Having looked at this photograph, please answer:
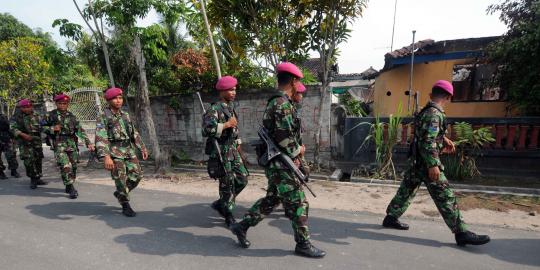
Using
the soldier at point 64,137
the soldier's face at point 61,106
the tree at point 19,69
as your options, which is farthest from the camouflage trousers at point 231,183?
the tree at point 19,69

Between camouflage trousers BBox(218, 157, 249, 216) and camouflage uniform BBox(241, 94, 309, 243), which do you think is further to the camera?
camouflage trousers BBox(218, 157, 249, 216)

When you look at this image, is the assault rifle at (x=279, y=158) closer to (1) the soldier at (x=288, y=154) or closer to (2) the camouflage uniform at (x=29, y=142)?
(1) the soldier at (x=288, y=154)

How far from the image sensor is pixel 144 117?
6.90m

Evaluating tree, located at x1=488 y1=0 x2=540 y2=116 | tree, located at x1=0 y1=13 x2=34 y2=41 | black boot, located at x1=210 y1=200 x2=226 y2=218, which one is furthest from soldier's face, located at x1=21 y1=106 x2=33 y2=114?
tree, located at x1=0 y1=13 x2=34 y2=41

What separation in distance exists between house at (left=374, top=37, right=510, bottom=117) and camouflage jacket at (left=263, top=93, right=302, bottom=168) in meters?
6.13

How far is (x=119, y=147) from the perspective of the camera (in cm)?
409

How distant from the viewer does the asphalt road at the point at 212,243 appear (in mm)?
2758

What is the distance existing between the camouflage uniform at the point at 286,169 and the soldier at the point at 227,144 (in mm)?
733

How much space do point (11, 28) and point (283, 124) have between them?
22.2 m

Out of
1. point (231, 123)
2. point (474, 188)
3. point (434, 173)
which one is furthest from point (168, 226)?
point (474, 188)

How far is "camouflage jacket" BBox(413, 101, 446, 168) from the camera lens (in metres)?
3.04

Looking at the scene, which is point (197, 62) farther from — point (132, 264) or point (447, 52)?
point (447, 52)

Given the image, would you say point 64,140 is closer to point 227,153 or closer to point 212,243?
point 227,153

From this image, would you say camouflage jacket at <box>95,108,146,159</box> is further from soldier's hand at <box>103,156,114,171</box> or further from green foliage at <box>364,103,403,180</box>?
green foliage at <box>364,103,403,180</box>
